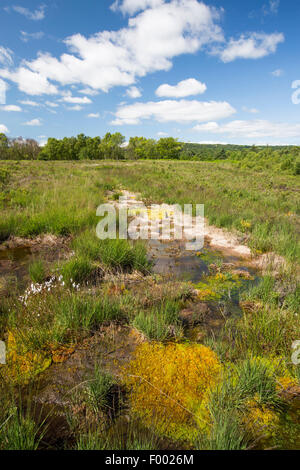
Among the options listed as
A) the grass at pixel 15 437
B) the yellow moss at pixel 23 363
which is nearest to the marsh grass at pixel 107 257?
the yellow moss at pixel 23 363

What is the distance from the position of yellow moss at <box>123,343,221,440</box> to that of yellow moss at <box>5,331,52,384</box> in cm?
88

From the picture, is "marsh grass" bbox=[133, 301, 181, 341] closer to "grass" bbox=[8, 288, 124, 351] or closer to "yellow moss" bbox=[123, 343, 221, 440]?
"yellow moss" bbox=[123, 343, 221, 440]

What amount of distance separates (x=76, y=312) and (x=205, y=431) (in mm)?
1773

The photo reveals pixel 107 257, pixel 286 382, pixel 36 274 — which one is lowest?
pixel 286 382

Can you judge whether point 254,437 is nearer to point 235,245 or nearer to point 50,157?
point 235,245

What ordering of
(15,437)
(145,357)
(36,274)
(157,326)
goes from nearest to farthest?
(15,437) < (145,357) < (157,326) < (36,274)

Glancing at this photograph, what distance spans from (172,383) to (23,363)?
5.00ft

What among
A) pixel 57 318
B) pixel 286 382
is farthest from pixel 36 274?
pixel 286 382

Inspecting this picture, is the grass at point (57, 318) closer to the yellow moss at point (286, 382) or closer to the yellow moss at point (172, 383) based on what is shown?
the yellow moss at point (172, 383)

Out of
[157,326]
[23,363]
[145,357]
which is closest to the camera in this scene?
[23,363]

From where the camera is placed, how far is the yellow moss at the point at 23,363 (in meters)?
2.26

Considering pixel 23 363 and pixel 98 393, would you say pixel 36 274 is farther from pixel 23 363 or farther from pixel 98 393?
pixel 98 393

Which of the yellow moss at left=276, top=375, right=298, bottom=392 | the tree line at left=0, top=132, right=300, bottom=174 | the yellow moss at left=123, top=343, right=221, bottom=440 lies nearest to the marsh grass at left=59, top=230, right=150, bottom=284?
the yellow moss at left=123, top=343, right=221, bottom=440

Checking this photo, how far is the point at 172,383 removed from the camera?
2.24 m
